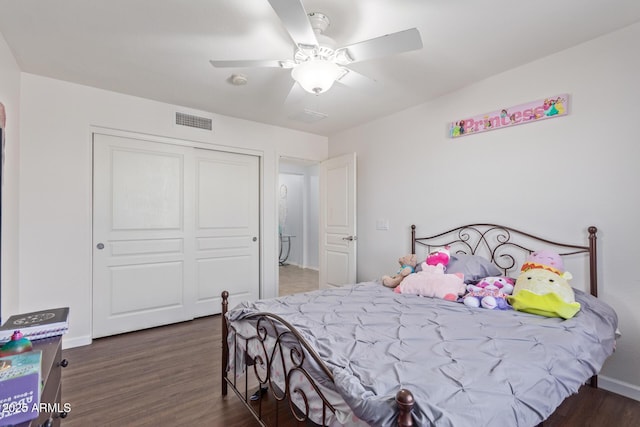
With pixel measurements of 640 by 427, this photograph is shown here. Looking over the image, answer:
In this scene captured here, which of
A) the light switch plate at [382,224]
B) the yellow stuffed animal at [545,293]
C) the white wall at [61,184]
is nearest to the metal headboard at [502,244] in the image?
the yellow stuffed animal at [545,293]

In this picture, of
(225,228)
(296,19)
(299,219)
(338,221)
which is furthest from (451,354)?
(299,219)

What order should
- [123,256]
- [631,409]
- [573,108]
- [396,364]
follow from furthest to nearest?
[123,256] → [573,108] → [631,409] → [396,364]

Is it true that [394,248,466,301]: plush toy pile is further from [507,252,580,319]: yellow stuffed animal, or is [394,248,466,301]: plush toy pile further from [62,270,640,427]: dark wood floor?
[62,270,640,427]: dark wood floor

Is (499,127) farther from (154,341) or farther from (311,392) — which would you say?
(154,341)

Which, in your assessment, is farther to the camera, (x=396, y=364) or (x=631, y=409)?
(x=631, y=409)

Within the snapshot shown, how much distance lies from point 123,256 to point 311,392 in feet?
9.07

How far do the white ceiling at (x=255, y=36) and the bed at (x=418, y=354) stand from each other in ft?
4.70

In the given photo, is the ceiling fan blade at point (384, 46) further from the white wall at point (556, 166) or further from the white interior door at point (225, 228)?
the white interior door at point (225, 228)

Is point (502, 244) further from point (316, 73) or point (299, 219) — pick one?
point (299, 219)

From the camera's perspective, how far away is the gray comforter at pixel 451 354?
991 millimetres

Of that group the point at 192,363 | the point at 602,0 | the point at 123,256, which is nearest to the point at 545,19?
the point at 602,0

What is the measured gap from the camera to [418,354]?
4.30ft

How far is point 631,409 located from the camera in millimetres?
A: 1890

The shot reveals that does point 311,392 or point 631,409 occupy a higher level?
point 311,392
